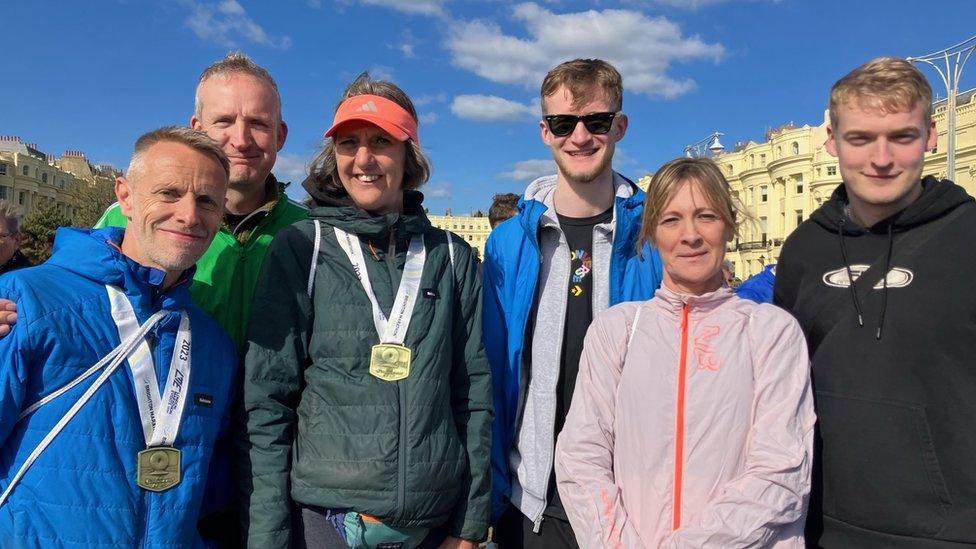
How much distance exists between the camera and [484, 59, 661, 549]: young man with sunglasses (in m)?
3.23

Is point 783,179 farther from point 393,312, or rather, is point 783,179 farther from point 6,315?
point 6,315

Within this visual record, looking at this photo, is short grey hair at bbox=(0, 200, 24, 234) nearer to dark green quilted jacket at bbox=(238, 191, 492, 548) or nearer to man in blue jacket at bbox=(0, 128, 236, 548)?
A: man in blue jacket at bbox=(0, 128, 236, 548)

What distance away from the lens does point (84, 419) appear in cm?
231

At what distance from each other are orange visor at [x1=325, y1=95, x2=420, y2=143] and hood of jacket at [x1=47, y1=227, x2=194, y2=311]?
1042mm

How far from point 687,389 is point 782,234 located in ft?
215

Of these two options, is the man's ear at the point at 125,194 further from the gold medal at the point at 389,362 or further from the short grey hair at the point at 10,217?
the short grey hair at the point at 10,217

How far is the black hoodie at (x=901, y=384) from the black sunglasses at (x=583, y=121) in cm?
135

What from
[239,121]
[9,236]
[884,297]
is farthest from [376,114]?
[9,236]

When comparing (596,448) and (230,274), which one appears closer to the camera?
(596,448)

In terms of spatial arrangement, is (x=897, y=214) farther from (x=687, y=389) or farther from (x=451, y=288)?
(x=451, y=288)

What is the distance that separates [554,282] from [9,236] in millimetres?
5995

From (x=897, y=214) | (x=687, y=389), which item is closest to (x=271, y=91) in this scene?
(x=687, y=389)

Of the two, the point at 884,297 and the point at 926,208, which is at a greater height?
the point at 926,208

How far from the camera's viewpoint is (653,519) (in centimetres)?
244
